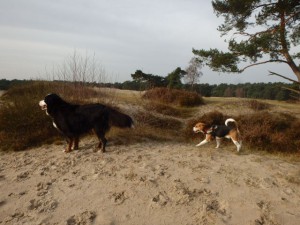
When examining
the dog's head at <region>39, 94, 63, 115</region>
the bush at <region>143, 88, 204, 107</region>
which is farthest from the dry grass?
Answer: the bush at <region>143, 88, 204, 107</region>

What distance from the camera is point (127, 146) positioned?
22.5 feet

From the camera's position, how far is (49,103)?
626cm

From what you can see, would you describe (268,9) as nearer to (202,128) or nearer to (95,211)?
(202,128)

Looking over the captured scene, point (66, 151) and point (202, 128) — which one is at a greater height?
point (202, 128)

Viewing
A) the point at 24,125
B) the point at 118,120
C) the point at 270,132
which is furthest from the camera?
the point at 270,132

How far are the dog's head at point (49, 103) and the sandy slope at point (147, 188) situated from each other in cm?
103

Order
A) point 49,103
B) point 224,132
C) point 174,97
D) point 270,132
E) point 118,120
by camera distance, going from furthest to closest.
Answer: point 174,97, point 270,132, point 224,132, point 118,120, point 49,103

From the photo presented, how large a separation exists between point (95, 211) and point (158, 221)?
92cm

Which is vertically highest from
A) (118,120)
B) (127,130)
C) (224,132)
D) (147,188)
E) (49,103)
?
(49,103)

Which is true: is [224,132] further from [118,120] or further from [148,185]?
[148,185]

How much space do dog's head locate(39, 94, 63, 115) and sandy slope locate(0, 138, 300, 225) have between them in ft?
3.38

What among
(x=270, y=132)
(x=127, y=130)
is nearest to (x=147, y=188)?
(x=127, y=130)

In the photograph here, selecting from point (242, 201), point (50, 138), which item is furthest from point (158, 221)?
point (50, 138)

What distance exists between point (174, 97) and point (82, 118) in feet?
26.0
